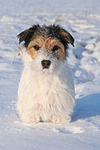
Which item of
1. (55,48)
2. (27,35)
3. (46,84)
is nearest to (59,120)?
(46,84)

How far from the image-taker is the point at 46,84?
355 cm

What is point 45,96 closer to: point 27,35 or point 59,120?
point 59,120

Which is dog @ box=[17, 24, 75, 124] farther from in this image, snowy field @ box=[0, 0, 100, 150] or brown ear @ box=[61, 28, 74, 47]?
snowy field @ box=[0, 0, 100, 150]

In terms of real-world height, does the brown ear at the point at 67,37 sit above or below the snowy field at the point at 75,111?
above

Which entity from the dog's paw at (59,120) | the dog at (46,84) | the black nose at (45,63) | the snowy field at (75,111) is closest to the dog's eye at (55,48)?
the dog at (46,84)

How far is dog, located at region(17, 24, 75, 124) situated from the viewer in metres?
3.53

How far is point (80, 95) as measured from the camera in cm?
548

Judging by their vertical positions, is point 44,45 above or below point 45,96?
above

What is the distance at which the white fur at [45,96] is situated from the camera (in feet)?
11.7

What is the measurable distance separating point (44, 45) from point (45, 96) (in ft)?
2.48

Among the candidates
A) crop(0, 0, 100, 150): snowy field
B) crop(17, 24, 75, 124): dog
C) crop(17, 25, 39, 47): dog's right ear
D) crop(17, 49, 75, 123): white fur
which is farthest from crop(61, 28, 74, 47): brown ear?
crop(0, 0, 100, 150): snowy field

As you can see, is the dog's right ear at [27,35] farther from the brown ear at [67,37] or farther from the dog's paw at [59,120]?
the dog's paw at [59,120]

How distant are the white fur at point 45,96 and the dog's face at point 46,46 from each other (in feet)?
0.35

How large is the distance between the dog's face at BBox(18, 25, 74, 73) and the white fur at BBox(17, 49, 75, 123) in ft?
0.35
